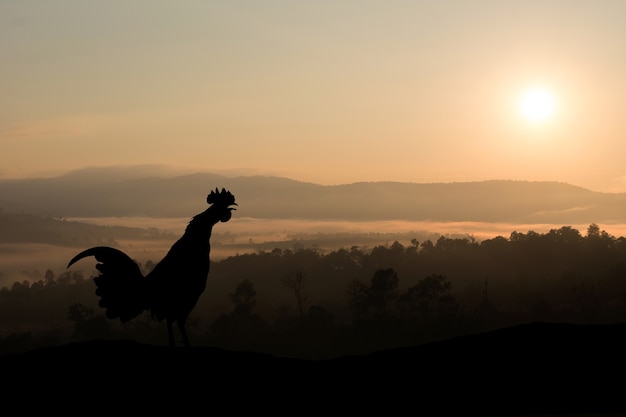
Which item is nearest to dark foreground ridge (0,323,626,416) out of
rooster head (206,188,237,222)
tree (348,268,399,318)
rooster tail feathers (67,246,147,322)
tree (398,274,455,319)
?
rooster tail feathers (67,246,147,322)

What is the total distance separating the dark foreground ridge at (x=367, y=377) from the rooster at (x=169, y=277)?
119 centimetres

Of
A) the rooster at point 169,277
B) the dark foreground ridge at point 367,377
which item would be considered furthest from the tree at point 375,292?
the rooster at point 169,277

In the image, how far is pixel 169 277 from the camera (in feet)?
74.7

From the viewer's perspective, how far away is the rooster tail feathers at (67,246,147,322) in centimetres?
2350

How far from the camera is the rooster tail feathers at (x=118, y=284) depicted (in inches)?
925

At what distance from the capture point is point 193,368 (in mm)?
22359

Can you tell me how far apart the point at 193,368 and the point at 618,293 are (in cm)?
15867

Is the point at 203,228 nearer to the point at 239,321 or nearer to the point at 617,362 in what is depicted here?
the point at 617,362

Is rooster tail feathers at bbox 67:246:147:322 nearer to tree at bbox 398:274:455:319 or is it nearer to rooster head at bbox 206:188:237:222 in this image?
rooster head at bbox 206:188:237:222

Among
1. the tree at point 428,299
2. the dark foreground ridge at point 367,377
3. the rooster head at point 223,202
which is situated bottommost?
the tree at point 428,299

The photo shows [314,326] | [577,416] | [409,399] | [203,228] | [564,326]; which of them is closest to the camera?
[577,416]

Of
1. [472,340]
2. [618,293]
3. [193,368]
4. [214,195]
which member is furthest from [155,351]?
[618,293]

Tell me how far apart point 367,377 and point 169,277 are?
235 inches

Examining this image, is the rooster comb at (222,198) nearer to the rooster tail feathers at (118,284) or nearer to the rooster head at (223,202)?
the rooster head at (223,202)
